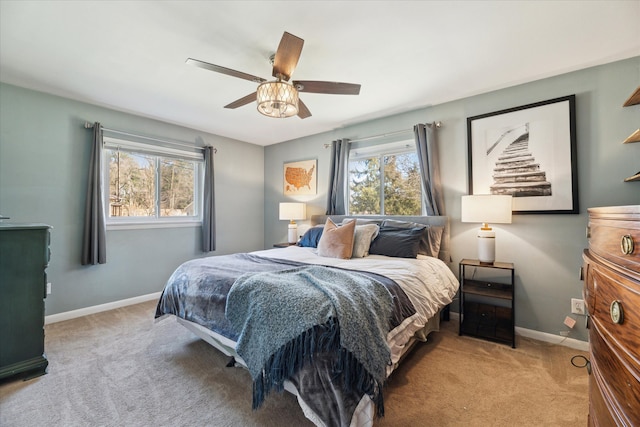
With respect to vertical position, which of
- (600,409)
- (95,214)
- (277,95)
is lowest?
(600,409)

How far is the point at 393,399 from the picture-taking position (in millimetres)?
1698

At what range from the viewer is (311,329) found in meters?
1.29

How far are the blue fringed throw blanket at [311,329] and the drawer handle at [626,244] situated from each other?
997 millimetres

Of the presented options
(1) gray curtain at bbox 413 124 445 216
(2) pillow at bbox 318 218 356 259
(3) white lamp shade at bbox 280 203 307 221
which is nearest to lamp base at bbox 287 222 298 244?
(3) white lamp shade at bbox 280 203 307 221

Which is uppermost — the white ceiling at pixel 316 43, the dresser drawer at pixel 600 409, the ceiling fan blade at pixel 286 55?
the white ceiling at pixel 316 43

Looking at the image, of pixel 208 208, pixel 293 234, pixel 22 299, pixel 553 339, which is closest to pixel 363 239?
pixel 293 234

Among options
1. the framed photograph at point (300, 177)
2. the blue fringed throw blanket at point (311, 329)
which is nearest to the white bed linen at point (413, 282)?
the blue fringed throw blanket at point (311, 329)

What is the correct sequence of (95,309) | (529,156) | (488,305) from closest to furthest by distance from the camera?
(529,156) → (488,305) → (95,309)

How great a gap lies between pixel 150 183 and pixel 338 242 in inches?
112

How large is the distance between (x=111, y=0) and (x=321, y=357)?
7.91 feet

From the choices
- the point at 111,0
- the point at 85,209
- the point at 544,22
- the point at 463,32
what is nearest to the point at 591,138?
the point at 544,22

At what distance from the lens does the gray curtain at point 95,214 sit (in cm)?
307

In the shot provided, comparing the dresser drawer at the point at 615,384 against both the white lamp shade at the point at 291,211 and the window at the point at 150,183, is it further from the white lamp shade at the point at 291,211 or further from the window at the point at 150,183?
the window at the point at 150,183

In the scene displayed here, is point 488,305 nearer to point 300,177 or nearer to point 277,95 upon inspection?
point 277,95
